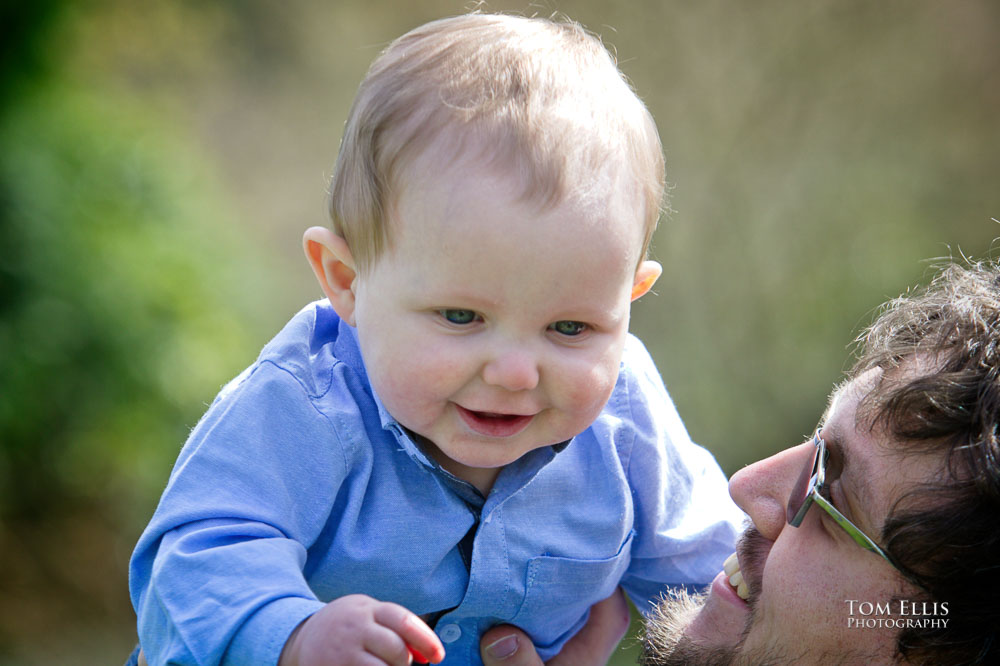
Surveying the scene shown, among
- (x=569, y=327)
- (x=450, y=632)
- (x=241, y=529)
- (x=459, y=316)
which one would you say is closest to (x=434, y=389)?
(x=459, y=316)

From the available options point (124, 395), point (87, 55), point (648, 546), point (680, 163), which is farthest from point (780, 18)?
point (648, 546)

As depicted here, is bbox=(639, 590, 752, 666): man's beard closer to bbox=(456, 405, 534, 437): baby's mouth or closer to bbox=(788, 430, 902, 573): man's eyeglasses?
bbox=(788, 430, 902, 573): man's eyeglasses

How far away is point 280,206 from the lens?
25.2 feet

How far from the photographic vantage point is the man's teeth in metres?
2.10

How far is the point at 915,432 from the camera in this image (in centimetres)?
176

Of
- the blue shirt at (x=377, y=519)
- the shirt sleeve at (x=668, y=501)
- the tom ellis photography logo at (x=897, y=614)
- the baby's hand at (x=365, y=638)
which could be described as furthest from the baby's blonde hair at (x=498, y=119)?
the tom ellis photography logo at (x=897, y=614)

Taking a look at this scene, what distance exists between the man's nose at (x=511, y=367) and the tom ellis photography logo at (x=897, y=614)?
27.9 inches

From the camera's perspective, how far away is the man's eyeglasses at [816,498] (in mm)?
1822

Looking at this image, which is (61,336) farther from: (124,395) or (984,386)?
(984,386)

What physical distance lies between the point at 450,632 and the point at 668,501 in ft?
1.83

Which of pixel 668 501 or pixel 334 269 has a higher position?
pixel 334 269

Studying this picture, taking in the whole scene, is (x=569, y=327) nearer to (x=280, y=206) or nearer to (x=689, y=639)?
(x=689, y=639)

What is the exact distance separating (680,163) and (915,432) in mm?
5279

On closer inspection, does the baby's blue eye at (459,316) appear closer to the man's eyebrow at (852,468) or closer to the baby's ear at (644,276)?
the baby's ear at (644,276)
